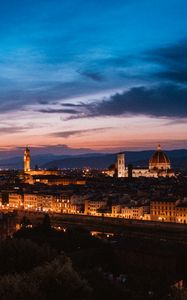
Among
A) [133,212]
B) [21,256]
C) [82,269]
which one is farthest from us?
[133,212]

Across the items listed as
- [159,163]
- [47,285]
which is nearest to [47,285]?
[47,285]

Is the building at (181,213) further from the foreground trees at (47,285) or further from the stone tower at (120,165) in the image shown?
the stone tower at (120,165)

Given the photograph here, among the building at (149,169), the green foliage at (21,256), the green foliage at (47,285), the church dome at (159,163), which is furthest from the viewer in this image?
the church dome at (159,163)

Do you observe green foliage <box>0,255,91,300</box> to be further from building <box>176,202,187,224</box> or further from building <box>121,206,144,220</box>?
building <box>121,206,144,220</box>

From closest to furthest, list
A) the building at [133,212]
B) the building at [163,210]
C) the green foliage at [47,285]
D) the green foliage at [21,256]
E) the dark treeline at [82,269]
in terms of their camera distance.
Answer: the green foliage at [47,285] < the dark treeline at [82,269] < the green foliage at [21,256] < the building at [163,210] < the building at [133,212]

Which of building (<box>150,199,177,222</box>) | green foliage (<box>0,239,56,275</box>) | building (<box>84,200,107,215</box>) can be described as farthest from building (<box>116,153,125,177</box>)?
green foliage (<box>0,239,56,275</box>)

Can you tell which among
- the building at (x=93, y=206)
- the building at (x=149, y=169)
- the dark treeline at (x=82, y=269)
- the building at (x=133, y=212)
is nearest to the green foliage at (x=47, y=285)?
the dark treeline at (x=82, y=269)

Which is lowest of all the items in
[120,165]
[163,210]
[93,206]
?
[163,210]

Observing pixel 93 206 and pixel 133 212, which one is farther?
pixel 93 206

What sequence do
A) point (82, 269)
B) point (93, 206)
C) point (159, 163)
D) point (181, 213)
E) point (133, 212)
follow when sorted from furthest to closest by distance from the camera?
point (159, 163) → point (93, 206) → point (133, 212) → point (181, 213) → point (82, 269)

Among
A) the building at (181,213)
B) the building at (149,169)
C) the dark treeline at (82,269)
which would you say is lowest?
the dark treeline at (82,269)

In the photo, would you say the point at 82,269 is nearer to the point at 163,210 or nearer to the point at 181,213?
the point at 181,213
